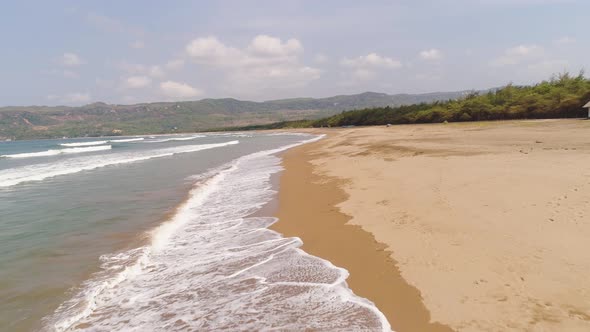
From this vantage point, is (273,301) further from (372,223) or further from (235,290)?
(372,223)

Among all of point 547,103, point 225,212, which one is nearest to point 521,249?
point 225,212

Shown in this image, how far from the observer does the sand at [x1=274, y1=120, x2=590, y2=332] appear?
4031mm

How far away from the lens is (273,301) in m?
4.95

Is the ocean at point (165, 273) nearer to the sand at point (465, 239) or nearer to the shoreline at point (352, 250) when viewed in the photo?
the shoreline at point (352, 250)

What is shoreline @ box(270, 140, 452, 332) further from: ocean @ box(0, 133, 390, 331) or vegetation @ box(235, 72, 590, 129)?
vegetation @ box(235, 72, 590, 129)

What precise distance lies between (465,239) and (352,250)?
6.41 ft

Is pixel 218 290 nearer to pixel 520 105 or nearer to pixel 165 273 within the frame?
pixel 165 273

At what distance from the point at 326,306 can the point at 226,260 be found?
2.73 metres

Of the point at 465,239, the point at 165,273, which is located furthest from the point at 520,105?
the point at 165,273

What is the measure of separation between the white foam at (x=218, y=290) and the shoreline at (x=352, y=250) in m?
0.20

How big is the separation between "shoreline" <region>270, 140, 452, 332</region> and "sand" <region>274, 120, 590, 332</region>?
0.02 m

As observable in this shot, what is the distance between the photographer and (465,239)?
6148mm

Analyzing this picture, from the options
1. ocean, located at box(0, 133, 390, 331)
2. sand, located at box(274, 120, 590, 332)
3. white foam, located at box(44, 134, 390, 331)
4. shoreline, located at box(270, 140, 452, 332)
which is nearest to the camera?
sand, located at box(274, 120, 590, 332)

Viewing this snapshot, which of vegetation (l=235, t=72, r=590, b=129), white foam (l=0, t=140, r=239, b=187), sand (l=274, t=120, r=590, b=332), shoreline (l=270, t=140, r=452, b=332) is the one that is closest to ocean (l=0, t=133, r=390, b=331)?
shoreline (l=270, t=140, r=452, b=332)
